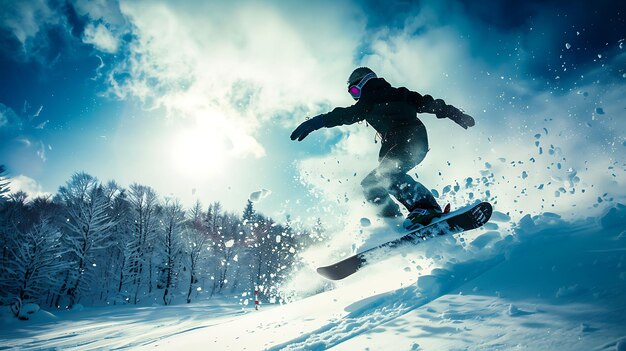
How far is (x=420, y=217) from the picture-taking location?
161 inches

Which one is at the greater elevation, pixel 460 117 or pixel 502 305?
pixel 460 117

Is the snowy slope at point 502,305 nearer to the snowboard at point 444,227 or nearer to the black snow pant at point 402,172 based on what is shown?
the snowboard at point 444,227

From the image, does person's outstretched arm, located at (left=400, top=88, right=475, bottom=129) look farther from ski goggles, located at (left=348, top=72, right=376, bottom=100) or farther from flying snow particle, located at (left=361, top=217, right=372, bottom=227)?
flying snow particle, located at (left=361, top=217, right=372, bottom=227)

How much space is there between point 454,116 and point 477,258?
2821mm

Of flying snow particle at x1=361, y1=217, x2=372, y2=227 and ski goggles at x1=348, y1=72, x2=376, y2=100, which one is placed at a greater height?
ski goggles at x1=348, y1=72, x2=376, y2=100

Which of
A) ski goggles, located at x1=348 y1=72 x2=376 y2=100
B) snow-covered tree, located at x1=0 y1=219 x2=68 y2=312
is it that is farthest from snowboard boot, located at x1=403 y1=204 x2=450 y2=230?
snow-covered tree, located at x1=0 y1=219 x2=68 y2=312

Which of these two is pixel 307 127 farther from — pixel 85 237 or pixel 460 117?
pixel 85 237

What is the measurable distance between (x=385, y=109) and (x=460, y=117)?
56.9 inches

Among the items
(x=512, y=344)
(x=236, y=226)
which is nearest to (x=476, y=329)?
(x=512, y=344)

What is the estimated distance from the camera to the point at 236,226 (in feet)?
150

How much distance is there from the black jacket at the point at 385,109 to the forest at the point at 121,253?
12.6 m

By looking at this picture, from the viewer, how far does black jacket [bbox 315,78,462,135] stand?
446cm

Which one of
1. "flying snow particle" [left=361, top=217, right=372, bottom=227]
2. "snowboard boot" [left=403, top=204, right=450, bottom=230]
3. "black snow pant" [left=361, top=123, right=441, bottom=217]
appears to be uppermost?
"black snow pant" [left=361, top=123, right=441, bottom=217]

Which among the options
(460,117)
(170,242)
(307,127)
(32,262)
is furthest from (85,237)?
(460,117)
